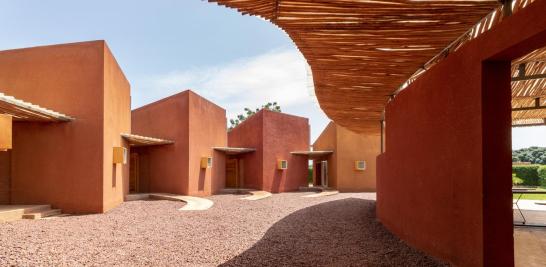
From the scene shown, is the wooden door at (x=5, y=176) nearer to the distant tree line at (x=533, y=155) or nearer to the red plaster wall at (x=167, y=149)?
the red plaster wall at (x=167, y=149)

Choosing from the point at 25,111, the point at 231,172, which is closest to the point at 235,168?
the point at 231,172

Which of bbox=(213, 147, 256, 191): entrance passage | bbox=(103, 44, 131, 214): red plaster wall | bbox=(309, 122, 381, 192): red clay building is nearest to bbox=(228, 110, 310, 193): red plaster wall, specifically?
bbox=(213, 147, 256, 191): entrance passage

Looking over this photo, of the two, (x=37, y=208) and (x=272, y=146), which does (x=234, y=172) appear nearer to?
(x=272, y=146)

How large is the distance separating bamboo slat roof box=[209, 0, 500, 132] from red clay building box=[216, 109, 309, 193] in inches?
491

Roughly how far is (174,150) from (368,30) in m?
12.1

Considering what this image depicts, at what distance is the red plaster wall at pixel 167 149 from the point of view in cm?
1410

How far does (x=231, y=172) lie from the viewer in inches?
773

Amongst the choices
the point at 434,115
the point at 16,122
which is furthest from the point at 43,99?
the point at 434,115

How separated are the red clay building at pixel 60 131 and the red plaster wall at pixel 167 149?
15.0ft

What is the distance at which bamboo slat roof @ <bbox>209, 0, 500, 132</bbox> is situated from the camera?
9.87 feet

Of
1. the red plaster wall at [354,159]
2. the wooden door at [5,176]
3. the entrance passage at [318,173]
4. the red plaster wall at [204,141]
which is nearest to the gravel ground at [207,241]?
the wooden door at [5,176]

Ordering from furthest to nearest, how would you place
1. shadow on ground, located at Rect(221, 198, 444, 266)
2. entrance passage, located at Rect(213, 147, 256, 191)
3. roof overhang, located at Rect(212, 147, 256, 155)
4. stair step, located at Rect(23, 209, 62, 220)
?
entrance passage, located at Rect(213, 147, 256, 191)
roof overhang, located at Rect(212, 147, 256, 155)
stair step, located at Rect(23, 209, 62, 220)
shadow on ground, located at Rect(221, 198, 444, 266)

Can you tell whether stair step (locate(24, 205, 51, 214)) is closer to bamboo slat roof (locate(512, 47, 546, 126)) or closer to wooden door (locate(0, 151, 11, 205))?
wooden door (locate(0, 151, 11, 205))

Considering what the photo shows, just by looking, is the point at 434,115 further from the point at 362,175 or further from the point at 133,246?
the point at 362,175
